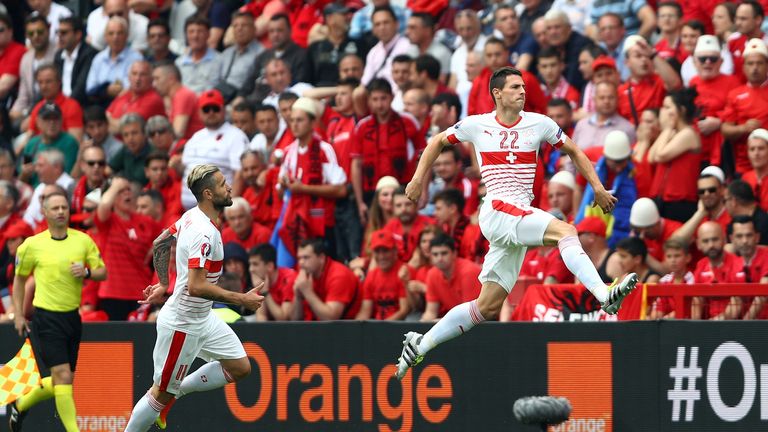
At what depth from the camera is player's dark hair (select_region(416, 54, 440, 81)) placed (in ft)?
58.0

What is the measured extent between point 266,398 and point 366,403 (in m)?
0.98

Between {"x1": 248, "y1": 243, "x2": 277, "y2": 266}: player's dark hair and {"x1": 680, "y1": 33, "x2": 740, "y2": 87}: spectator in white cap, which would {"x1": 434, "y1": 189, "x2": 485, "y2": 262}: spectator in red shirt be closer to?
{"x1": 248, "y1": 243, "x2": 277, "y2": 266}: player's dark hair

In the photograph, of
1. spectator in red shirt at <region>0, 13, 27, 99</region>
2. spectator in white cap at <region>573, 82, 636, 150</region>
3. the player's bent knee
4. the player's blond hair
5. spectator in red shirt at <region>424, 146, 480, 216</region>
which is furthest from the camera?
spectator in red shirt at <region>0, 13, 27, 99</region>

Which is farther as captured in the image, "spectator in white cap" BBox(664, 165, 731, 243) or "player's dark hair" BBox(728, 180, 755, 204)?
"spectator in white cap" BBox(664, 165, 731, 243)

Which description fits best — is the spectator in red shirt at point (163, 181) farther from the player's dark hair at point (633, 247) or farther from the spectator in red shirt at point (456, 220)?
the player's dark hair at point (633, 247)

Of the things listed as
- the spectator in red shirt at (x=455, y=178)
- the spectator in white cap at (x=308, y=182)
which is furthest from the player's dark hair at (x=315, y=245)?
the spectator in red shirt at (x=455, y=178)

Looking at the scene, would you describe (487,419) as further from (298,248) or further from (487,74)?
(487,74)

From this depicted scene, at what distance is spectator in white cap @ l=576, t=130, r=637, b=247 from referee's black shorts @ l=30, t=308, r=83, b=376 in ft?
16.4

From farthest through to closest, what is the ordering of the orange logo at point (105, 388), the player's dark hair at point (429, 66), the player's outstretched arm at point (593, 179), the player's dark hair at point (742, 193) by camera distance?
the player's dark hair at point (429, 66)
the orange logo at point (105, 388)
the player's dark hair at point (742, 193)
the player's outstretched arm at point (593, 179)

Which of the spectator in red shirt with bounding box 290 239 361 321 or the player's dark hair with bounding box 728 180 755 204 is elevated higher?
the player's dark hair with bounding box 728 180 755 204

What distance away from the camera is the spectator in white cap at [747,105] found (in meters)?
15.6

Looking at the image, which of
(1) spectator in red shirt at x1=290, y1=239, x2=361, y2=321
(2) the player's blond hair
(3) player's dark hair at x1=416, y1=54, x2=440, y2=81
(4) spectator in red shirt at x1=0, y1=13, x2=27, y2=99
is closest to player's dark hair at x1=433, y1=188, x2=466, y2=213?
(1) spectator in red shirt at x1=290, y1=239, x2=361, y2=321

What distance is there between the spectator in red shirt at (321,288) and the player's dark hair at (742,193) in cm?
382

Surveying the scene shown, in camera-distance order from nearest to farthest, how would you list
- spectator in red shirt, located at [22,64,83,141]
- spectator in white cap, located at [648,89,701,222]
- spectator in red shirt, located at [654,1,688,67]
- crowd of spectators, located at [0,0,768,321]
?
crowd of spectators, located at [0,0,768,321], spectator in white cap, located at [648,89,701,222], spectator in red shirt, located at [654,1,688,67], spectator in red shirt, located at [22,64,83,141]
